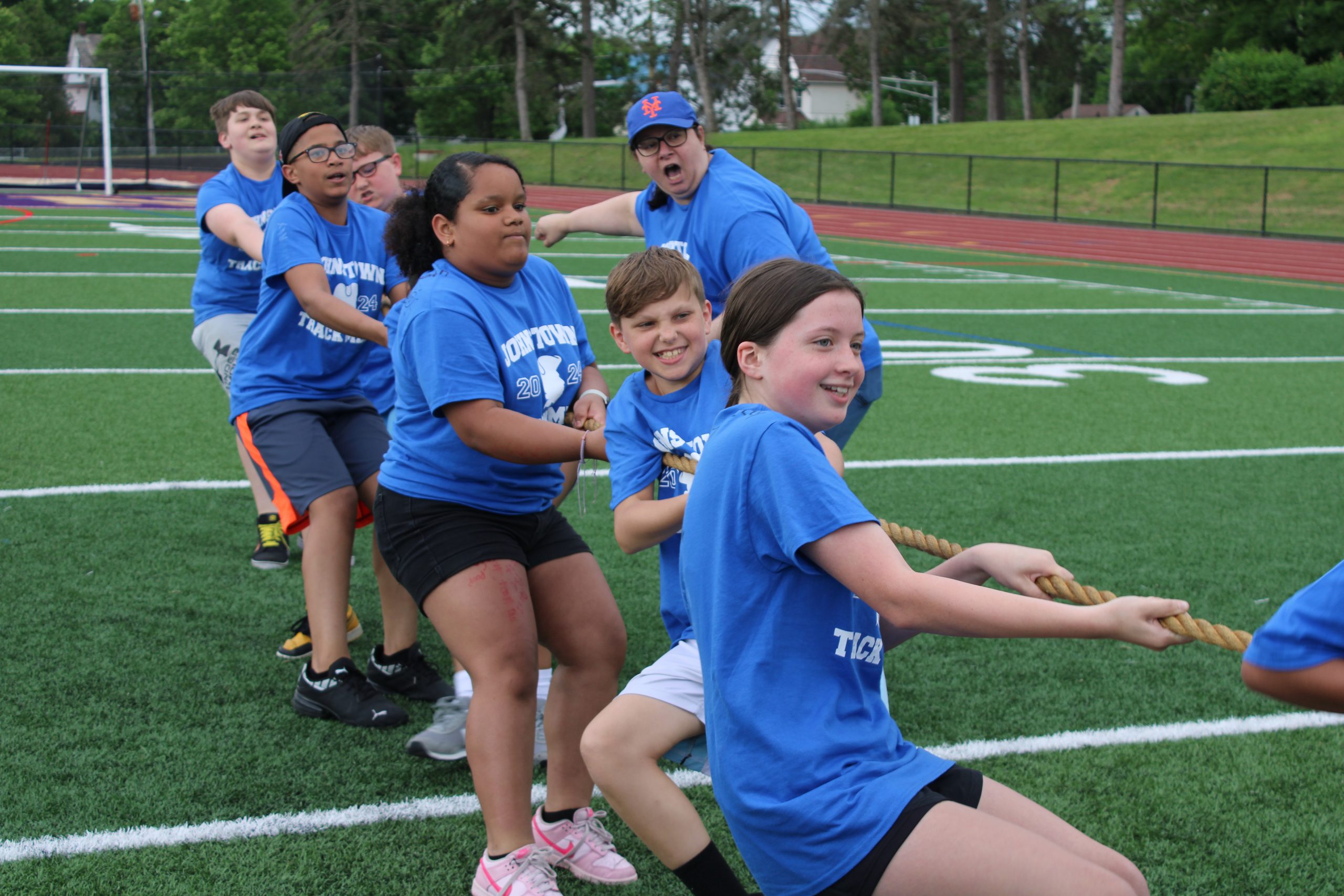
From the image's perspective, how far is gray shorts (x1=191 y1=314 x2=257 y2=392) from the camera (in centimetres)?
572

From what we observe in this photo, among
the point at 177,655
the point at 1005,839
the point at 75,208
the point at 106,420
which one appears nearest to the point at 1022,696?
the point at 1005,839

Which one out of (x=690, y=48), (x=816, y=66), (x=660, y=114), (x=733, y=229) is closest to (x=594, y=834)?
(x=733, y=229)

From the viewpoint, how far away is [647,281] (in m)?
2.97

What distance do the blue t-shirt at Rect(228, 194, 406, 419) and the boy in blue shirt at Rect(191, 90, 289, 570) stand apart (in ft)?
3.88

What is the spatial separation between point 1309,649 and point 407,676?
334cm

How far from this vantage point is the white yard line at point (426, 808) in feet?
10.4

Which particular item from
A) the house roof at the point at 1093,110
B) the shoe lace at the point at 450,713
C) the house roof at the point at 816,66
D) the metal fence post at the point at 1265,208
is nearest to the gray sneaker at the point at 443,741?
the shoe lace at the point at 450,713

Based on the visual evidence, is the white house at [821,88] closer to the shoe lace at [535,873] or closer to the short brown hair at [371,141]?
the short brown hair at [371,141]

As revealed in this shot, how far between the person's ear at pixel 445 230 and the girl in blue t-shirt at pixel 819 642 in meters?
1.26

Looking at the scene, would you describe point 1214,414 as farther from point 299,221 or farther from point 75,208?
point 75,208

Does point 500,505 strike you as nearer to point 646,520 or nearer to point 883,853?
point 646,520

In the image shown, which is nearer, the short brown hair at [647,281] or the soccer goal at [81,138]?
the short brown hair at [647,281]

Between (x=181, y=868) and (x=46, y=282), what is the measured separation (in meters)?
12.8

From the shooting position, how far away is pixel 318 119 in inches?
175
